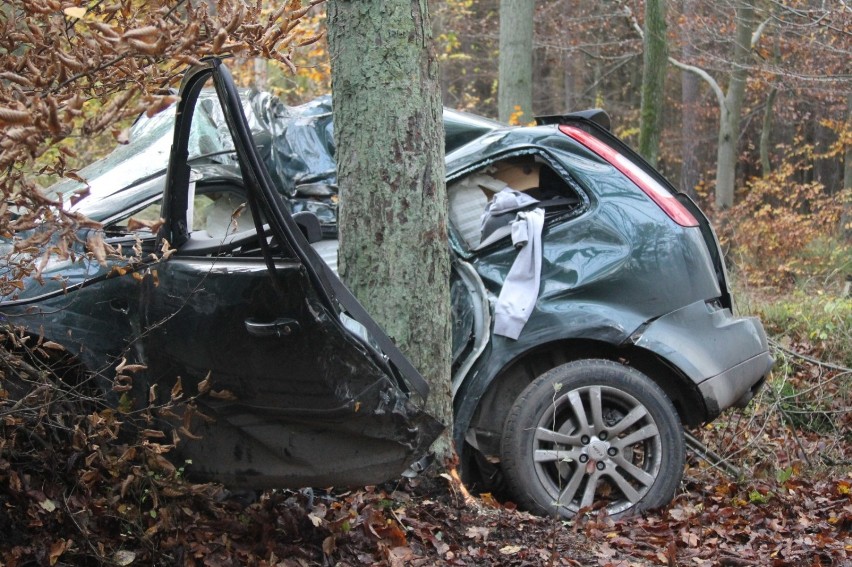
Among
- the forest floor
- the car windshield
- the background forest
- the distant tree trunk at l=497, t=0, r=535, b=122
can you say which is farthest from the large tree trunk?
the distant tree trunk at l=497, t=0, r=535, b=122

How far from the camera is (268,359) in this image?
337 cm

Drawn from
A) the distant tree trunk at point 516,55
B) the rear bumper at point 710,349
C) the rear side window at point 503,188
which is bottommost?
the rear bumper at point 710,349

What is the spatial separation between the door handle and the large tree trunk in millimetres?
747

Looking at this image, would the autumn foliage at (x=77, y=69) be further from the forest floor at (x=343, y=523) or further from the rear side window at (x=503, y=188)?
the rear side window at (x=503, y=188)

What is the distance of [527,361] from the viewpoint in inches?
193

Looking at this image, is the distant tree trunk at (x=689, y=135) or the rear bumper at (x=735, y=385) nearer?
the rear bumper at (x=735, y=385)

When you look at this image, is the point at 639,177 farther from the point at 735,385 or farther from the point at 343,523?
the point at 343,523

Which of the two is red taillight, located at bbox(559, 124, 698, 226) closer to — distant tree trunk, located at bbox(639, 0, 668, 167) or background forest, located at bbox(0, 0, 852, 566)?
background forest, located at bbox(0, 0, 852, 566)

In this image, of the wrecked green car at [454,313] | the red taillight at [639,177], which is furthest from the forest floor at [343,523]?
the red taillight at [639,177]

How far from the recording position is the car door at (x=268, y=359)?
10.7ft

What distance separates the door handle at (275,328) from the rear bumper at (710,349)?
2.08 m

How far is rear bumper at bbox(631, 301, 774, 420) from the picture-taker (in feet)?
15.5

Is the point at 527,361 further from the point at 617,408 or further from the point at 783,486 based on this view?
the point at 783,486

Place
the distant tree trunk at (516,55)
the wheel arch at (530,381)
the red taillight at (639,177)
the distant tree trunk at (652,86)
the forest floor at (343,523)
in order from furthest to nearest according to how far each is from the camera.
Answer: the distant tree trunk at (516,55) < the distant tree trunk at (652,86) < the red taillight at (639,177) < the wheel arch at (530,381) < the forest floor at (343,523)
